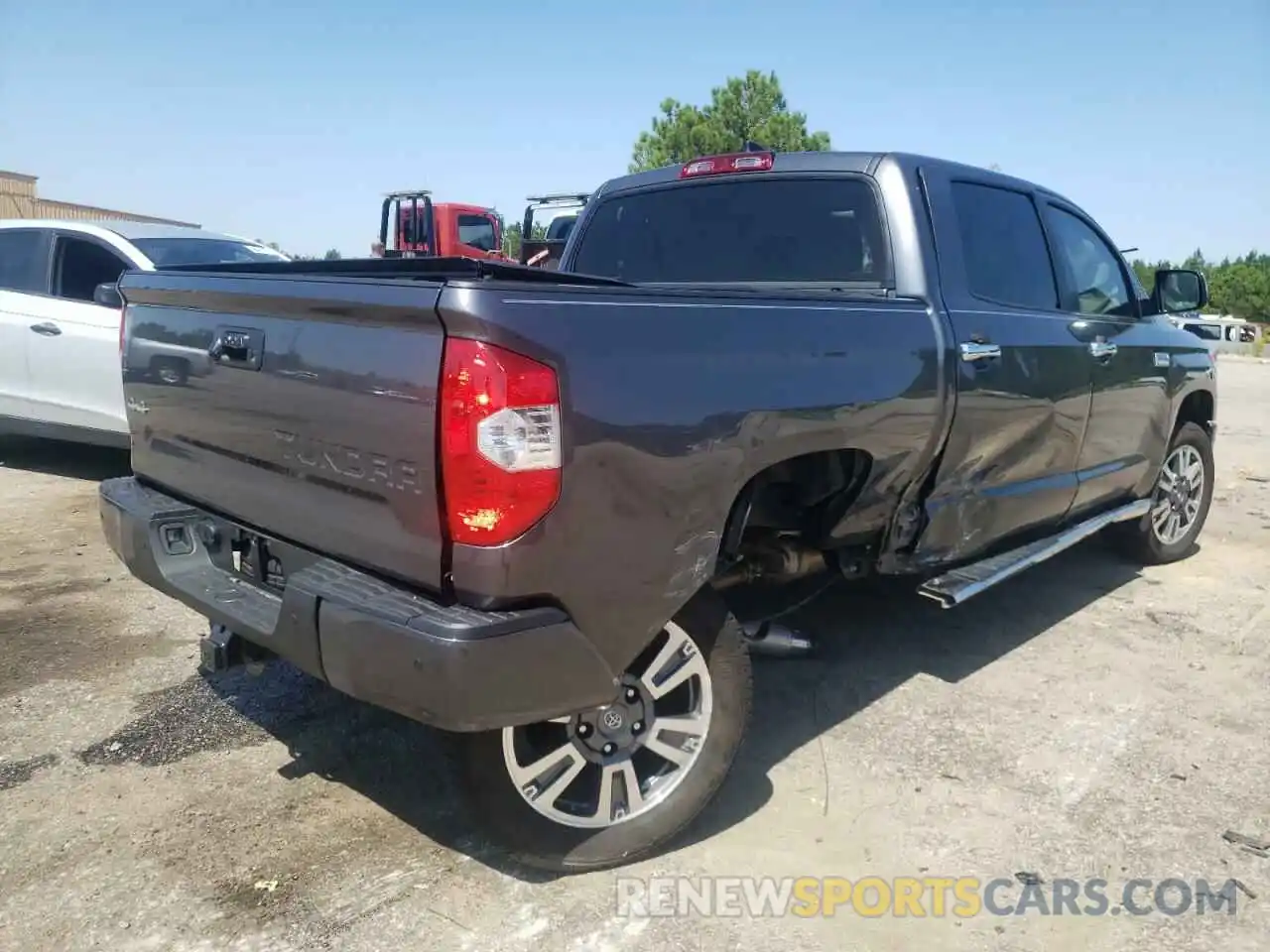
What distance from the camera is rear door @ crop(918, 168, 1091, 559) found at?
3.58 m

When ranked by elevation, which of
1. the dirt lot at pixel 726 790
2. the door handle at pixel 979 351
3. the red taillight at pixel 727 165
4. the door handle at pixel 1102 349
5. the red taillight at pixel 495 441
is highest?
the red taillight at pixel 727 165

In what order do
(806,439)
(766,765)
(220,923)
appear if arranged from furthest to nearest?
(766,765), (806,439), (220,923)

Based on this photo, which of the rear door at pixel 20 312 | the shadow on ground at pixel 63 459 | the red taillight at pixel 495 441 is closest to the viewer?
the red taillight at pixel 495 441

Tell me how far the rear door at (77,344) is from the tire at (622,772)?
16.0ft

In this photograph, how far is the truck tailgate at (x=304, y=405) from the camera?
2244mm

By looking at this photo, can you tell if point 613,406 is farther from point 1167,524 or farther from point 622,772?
point 1167,524

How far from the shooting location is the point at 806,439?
284 cm

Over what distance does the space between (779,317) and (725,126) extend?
32.0 metres

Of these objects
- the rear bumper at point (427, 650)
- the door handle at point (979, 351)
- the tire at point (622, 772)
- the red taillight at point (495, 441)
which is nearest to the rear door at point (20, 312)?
the rear bumper at point (427, 650)

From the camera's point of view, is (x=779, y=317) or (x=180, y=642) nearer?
(x=779, y=317)

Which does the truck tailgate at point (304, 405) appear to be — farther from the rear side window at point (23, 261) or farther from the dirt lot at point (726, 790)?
the rear side window at point (23, 261)

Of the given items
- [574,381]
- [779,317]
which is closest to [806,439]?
[779,317]

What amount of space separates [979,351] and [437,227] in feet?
43.8

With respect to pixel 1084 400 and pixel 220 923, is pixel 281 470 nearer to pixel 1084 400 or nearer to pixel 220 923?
pixel 220 923
